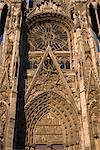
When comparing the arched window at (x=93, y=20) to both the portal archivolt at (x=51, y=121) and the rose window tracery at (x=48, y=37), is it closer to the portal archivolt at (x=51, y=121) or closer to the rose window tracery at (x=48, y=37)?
the rose window tracery at (x=48, y=37)

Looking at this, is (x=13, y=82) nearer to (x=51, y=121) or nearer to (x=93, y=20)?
(x=51, y=121)

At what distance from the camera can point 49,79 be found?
13164 mm

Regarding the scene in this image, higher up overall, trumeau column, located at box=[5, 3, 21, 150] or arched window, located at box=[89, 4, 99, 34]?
arched window, located at box=[89, 4, 99, 34]

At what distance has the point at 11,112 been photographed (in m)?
11.0

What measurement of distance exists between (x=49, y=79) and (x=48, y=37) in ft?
10.7

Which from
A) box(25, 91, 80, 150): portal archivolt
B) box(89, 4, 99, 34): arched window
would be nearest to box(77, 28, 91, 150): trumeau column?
box(25, 91, 80, 150): portal archivolt

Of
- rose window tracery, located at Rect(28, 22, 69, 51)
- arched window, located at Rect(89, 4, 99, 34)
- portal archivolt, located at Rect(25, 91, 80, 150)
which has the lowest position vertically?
portal archivolt, located at Rect(25, 91, 80, 150)

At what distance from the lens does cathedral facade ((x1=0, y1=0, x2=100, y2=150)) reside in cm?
1144

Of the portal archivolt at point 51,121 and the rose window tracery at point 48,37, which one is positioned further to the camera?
the rose window tracery at point 48,37

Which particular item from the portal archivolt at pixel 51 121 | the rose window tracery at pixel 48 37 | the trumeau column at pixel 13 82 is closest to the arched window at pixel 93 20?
the rose window tracery at pixel 48 37

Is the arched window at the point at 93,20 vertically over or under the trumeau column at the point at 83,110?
over

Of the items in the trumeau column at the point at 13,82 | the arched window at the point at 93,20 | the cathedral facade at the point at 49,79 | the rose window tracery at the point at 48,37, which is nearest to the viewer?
the trumeau column at the point at 13,82

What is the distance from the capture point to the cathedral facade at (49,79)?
1144 cm

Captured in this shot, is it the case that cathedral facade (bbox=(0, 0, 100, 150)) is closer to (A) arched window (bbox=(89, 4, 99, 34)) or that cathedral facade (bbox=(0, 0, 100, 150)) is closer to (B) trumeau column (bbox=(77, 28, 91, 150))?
(B) trumeau column (bbox=(77, 28, 91, 150))
